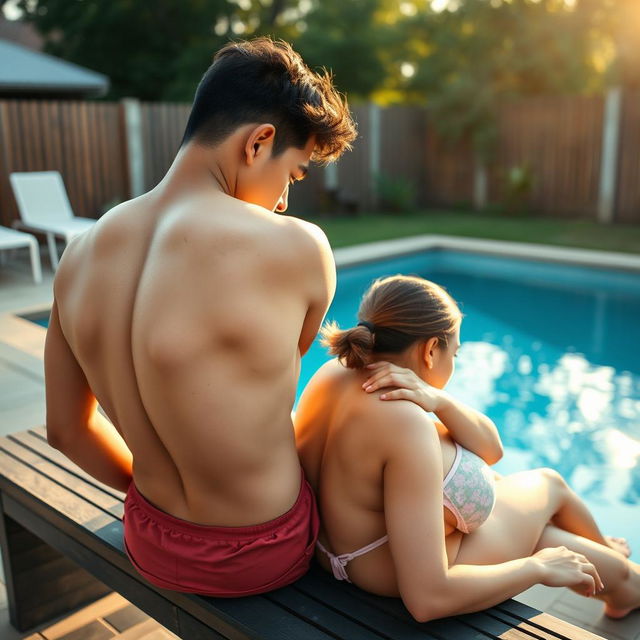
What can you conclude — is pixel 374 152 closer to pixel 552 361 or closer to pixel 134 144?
pixel 134 144

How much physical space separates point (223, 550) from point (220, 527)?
48mm

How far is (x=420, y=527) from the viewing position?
1.31 meters

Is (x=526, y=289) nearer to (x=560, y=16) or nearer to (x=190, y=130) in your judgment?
(x=190, y=130)

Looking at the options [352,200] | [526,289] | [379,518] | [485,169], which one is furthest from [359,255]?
[379,518]

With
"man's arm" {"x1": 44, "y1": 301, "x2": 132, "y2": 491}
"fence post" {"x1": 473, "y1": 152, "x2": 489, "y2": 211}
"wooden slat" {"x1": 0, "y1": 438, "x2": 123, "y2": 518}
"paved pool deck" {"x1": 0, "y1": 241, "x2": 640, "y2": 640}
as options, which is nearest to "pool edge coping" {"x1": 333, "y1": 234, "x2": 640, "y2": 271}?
A: "paved pool deck" {"x1": 0, "y1": 241, "x2": 640, "y2": 640}

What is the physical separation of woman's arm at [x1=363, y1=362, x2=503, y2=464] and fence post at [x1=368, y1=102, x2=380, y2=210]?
12085 mm

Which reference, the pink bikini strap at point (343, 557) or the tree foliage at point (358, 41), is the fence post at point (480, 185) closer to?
the tree foliage at point (358, 41)

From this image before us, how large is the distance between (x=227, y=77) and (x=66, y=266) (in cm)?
48

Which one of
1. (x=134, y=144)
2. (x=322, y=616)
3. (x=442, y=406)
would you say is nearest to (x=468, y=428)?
(x=442, y=406)

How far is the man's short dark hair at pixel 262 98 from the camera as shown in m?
1.24

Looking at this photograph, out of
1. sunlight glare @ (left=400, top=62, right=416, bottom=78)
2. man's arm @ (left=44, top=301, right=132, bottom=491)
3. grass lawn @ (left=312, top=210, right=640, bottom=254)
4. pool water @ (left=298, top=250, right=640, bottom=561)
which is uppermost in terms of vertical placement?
sunlight glare @ (left=400, top=62, right=416, bottom=78)

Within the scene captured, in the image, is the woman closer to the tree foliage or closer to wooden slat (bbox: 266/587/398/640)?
wooden slat (bbox: 266/587/398/640)

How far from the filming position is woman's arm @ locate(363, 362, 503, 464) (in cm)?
142

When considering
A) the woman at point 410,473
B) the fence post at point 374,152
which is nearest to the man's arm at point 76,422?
the woman at point 410,473
